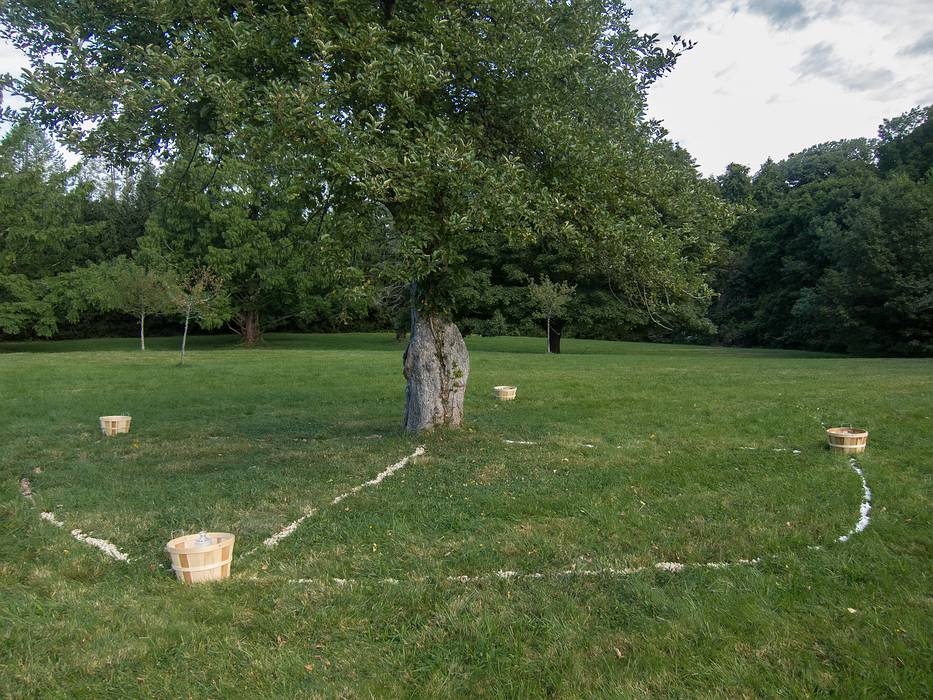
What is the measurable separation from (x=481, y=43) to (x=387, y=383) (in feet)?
32.9

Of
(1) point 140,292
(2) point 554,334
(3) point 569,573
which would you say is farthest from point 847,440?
(1) point 140,292

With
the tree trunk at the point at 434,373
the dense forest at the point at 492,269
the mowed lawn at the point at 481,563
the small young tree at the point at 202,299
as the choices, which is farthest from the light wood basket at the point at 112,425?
the small young tree at the point at 202,299

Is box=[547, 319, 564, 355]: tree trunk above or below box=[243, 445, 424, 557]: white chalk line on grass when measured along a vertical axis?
above

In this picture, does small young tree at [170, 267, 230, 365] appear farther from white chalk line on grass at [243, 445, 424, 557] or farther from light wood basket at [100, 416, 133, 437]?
white chalk line on grass at [243, 445, 424, 557]

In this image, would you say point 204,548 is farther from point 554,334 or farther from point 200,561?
point 554,334

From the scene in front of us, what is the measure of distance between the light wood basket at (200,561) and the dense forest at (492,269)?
17.0m

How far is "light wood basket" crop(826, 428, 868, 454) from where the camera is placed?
25.7ft

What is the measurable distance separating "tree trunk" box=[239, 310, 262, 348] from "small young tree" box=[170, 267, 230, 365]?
2732 millimetres

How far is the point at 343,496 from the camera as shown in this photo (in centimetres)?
635

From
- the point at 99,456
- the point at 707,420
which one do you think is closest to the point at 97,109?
the point at 99,456

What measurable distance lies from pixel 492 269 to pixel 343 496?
97.6 feet

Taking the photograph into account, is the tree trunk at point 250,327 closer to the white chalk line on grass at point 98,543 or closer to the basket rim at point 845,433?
the white chalk line on grass at point 98,543

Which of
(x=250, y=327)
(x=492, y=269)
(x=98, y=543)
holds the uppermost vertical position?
(x=492, y=269)

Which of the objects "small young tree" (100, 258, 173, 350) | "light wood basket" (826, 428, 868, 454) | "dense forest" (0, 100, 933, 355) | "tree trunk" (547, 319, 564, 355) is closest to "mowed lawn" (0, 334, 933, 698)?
"light wood basket" (826, 428, 868, 454)
